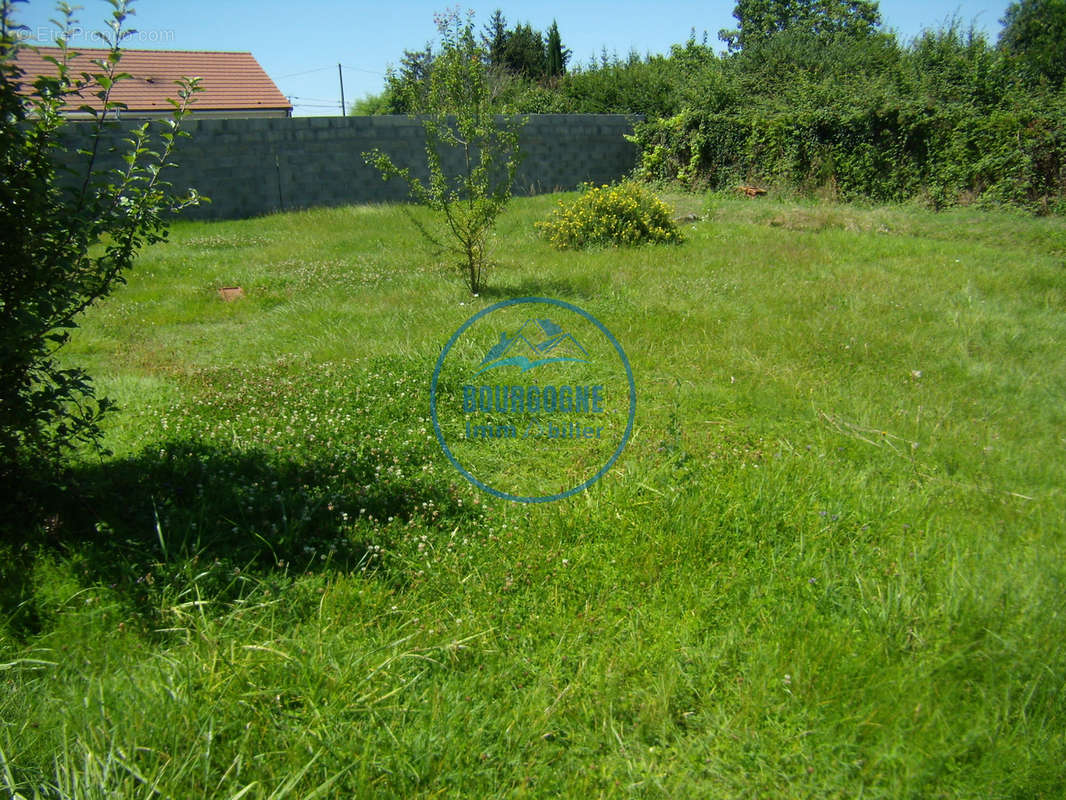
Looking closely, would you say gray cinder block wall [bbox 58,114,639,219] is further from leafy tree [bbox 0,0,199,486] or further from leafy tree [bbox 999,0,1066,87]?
leafy tree [bbox 999,0,1066,87]

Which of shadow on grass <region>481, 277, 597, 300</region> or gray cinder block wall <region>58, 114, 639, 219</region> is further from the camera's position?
gray cinder block wall <region>58, 114, 639, 219</region>

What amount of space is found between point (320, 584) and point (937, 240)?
33.2ft

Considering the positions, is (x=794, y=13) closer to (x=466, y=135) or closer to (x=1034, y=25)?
(x=1034, y=25)

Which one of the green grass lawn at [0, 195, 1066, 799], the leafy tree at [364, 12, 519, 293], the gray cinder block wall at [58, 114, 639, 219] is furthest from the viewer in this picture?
the gray cinder block wall at [58, 114, 639, 219]

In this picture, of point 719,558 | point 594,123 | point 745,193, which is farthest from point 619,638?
point 594,123

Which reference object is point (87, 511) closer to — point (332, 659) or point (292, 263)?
point (332, 659)

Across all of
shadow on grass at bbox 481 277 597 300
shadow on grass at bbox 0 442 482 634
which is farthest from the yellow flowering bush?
shadow on grass at bbox 0 442 482 634

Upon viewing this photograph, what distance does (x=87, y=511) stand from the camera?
2807mm

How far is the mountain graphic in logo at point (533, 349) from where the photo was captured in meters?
4.81

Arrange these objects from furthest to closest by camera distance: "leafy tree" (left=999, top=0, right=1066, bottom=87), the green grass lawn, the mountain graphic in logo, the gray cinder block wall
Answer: "leafy tree" (left=999, top=0, right=1066, bottom=87)
the gray cinder block wall
the mountain graphic in logo
the green grass lawn

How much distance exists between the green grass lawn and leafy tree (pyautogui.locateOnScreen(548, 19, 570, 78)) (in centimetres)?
3229

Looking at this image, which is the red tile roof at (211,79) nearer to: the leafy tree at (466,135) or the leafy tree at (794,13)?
the leafy tree at (466,135)

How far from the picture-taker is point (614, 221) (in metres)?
9.22

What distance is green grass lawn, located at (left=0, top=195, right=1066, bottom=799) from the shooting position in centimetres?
186
